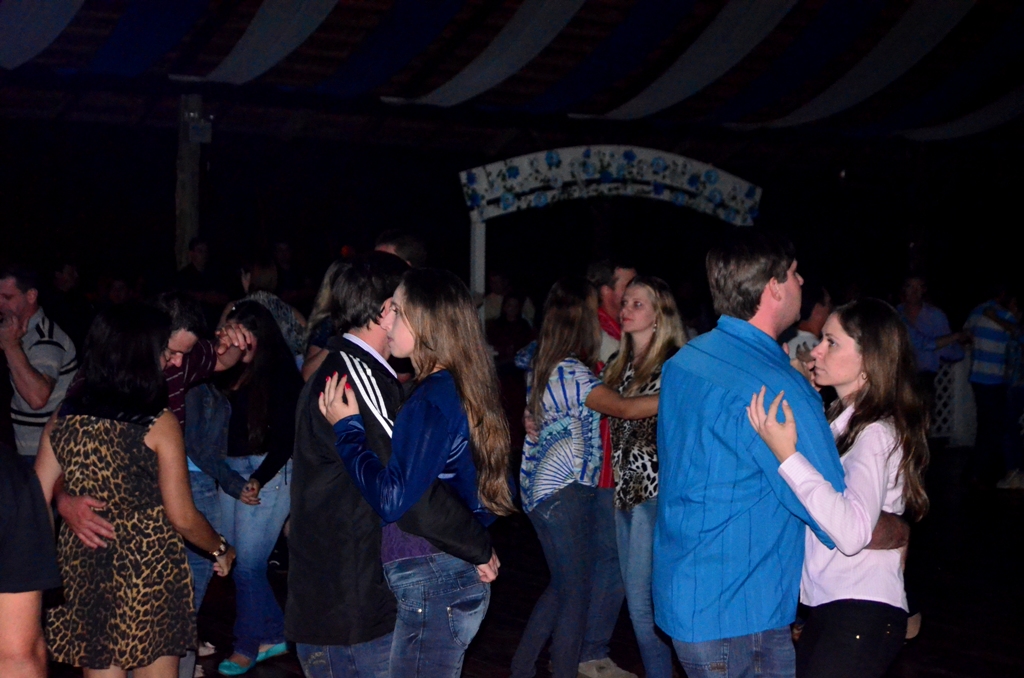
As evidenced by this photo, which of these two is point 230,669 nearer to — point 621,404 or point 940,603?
point 621,404

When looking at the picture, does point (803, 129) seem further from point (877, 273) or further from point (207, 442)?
point (207, 442)

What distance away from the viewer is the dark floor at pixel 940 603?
444 cm

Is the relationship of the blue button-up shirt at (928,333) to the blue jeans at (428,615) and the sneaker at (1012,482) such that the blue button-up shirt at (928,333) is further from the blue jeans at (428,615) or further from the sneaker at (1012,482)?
the blue jeans at (428,615)

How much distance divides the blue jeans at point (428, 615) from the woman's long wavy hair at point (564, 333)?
1381 millimetres

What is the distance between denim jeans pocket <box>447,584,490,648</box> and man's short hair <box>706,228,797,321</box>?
2.83ft

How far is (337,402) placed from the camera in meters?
2.39

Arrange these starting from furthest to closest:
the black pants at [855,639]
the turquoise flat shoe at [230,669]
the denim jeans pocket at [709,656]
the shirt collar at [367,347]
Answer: the turquoise flat shoe at [230,669] → the shirt collar at [367,347] → the black pants at [855,639] → the denim jeans pocket at [709,656]

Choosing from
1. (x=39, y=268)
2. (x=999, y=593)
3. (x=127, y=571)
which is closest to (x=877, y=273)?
(x=999, y=593)

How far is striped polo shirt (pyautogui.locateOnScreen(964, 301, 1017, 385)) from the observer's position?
27.0 feet

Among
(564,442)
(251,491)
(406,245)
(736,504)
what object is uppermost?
(406,245)

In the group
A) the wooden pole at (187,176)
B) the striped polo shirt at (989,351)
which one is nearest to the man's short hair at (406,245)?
the wooden pole at (187,176)

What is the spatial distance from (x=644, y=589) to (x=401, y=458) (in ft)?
5.42

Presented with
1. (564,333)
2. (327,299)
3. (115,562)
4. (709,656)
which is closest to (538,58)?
(564,333)

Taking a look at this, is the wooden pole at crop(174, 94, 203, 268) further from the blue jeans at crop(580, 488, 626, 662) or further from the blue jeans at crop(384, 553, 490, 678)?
the blue jeans at crop(384, 553, 490, 678)
